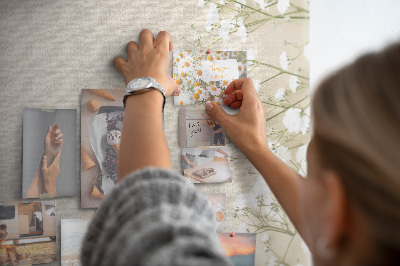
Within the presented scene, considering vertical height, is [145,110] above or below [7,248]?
above

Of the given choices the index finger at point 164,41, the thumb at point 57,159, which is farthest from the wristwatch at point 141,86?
the thumb at point 57,159

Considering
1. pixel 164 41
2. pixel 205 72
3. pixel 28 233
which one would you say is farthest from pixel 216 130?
pixel 28 233

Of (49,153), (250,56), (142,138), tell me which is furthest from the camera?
(250,56)

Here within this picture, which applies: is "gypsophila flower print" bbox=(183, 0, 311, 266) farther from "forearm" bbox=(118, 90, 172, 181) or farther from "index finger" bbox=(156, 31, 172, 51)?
"forearm" bbox=(118, 90, 172, 181)

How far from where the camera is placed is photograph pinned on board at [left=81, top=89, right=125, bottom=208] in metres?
0.83

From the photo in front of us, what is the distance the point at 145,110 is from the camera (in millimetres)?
673

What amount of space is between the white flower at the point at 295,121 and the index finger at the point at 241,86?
0.13 meters

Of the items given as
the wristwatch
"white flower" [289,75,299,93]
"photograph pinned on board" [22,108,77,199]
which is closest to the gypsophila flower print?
"white flower" [289,75,299,93]

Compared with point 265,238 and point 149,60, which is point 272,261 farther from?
point 149,60

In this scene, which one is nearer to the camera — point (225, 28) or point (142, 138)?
point (142, 138)

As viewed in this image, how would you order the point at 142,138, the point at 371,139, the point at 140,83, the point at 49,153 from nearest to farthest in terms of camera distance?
the point at 371,139 < the point at 142,138 < the point at 140,83 < the point at 49,153

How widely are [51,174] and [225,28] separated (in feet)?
1.78

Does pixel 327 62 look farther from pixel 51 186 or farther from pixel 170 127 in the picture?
pixel 51 186

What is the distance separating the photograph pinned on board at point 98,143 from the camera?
0.83 metres
